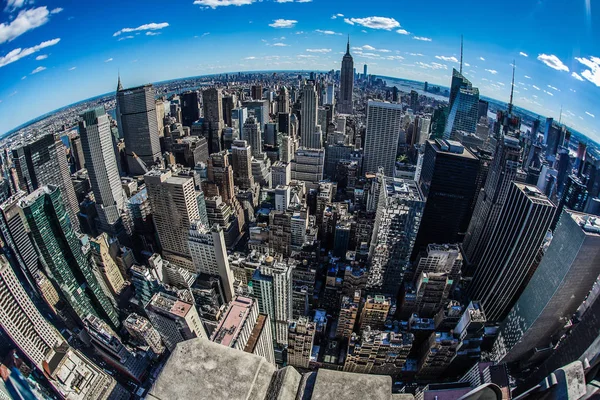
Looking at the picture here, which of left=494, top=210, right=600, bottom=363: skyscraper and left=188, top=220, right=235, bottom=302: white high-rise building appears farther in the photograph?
left=188, top=220, right=235, bottom=302: white high-rise building

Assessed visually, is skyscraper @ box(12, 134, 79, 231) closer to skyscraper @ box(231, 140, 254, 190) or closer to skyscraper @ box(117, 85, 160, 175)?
skyscraper @ box(117, 85, 160, 175)

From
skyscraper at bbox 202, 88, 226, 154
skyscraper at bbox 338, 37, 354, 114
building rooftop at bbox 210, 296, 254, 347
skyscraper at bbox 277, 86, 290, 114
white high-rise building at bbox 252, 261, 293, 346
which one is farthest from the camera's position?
skyscraper at bbox 338, 37, 354, 114

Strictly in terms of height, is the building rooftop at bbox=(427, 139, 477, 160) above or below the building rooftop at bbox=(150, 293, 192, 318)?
above

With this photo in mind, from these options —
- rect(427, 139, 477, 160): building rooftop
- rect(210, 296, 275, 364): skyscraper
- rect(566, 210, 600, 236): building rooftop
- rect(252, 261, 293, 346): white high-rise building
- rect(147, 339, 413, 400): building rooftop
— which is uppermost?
rect(147, 339, 413, 400): building rooftop

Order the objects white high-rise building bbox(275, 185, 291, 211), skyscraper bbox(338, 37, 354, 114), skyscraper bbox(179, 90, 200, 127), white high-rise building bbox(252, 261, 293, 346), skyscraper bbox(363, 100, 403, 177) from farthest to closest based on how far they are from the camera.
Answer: skyscraper bbox(338, 37, 354, 114)
skyscraper bbox(179, 90, 200, 127)
skyscraper bbox(363, 100, 403, 177)
white high-rise building bbox(275, 185, 291, 211)
white high-rise building bbox(252, 261, 293, 346)

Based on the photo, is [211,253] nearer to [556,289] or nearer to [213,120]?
[556,289]

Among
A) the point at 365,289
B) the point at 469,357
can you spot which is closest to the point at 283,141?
the point at 365,289

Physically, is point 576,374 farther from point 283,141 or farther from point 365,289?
point 283,141

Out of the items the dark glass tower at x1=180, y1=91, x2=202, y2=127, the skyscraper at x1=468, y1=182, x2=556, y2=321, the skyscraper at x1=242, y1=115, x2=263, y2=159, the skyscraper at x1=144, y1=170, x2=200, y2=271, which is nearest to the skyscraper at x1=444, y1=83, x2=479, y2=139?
the skyscraper at x1=468, y1=182, x2=556, y2=321
